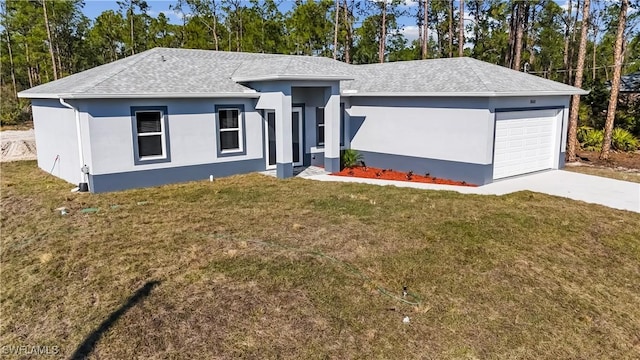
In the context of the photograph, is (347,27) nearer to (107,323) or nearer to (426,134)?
(426,134)

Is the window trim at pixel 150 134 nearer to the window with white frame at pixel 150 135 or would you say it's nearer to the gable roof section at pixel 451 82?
the window with white frame at pixel 150 135

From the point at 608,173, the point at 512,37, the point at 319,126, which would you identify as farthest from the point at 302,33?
the point at 608,173

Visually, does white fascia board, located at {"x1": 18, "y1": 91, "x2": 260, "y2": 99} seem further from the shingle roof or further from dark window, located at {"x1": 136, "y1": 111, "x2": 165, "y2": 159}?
dark window, located at {"x1": 136, "y1": 111, "x2": 165, "y2": 159}

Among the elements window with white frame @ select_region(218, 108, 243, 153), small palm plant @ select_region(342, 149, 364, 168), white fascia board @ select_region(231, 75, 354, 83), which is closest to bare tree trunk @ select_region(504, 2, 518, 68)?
small palm plant @ select_region(342, 149, 364, 168)

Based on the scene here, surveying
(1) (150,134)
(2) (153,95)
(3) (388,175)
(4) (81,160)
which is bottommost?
(3) (388,175)

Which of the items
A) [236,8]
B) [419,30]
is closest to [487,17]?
[419,30]

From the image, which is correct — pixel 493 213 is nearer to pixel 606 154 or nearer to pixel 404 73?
pixel 404 73

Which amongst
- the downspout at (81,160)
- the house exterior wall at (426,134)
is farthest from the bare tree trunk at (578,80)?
the downspout at (81,160)

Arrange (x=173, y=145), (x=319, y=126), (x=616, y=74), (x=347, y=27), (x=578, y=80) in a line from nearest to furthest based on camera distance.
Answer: (x=173, y=145) < (x=319, y=126) < (x=616, y=74) < (x=578, y=80) < (x=347, y=27)
